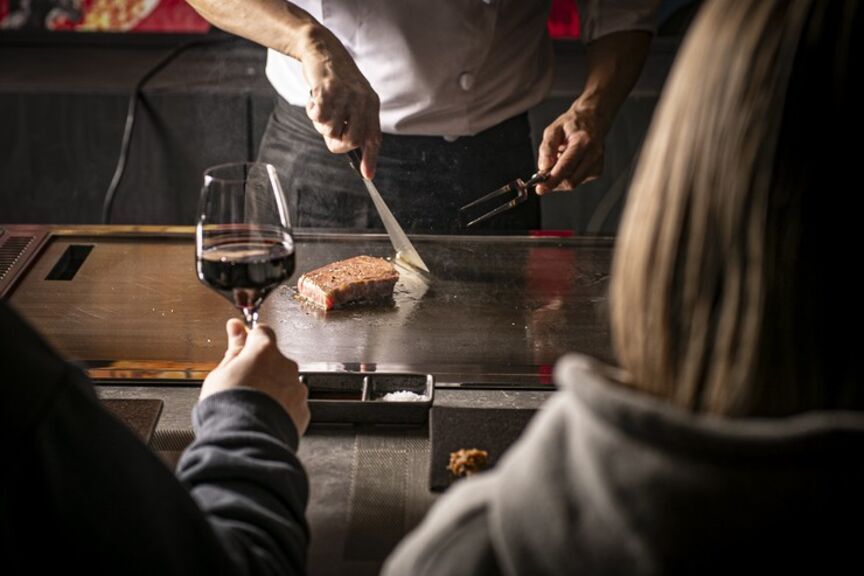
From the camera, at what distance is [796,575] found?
2.12 ft

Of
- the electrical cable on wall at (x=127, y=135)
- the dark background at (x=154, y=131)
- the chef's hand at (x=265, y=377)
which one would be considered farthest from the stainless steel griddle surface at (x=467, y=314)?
the electrical cable on wall at (x=127, y=135)

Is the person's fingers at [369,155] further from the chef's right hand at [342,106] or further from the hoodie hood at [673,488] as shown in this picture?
the hoodie hood at [673,488]

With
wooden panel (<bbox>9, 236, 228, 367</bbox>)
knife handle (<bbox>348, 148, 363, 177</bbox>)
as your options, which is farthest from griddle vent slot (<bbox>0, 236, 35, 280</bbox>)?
knife handle (<bbox>348, 148, 363, 177</bbox>)

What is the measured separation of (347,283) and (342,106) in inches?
→ 12.7

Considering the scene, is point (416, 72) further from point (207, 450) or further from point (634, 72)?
point (207, 450)

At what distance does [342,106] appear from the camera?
1.82 metres

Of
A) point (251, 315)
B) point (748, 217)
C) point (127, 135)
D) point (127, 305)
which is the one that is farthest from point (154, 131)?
point (748, 217)

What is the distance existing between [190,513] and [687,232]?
425 mm

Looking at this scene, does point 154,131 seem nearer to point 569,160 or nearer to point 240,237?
point 569,160

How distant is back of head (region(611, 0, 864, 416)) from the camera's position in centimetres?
65

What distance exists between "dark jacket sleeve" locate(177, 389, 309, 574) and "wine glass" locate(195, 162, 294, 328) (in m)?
0.23

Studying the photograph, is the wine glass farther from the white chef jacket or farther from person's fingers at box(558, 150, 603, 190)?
the white chef jacket

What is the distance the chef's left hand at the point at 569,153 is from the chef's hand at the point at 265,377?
99cm

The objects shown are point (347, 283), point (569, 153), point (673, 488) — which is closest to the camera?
point (673, 488)
